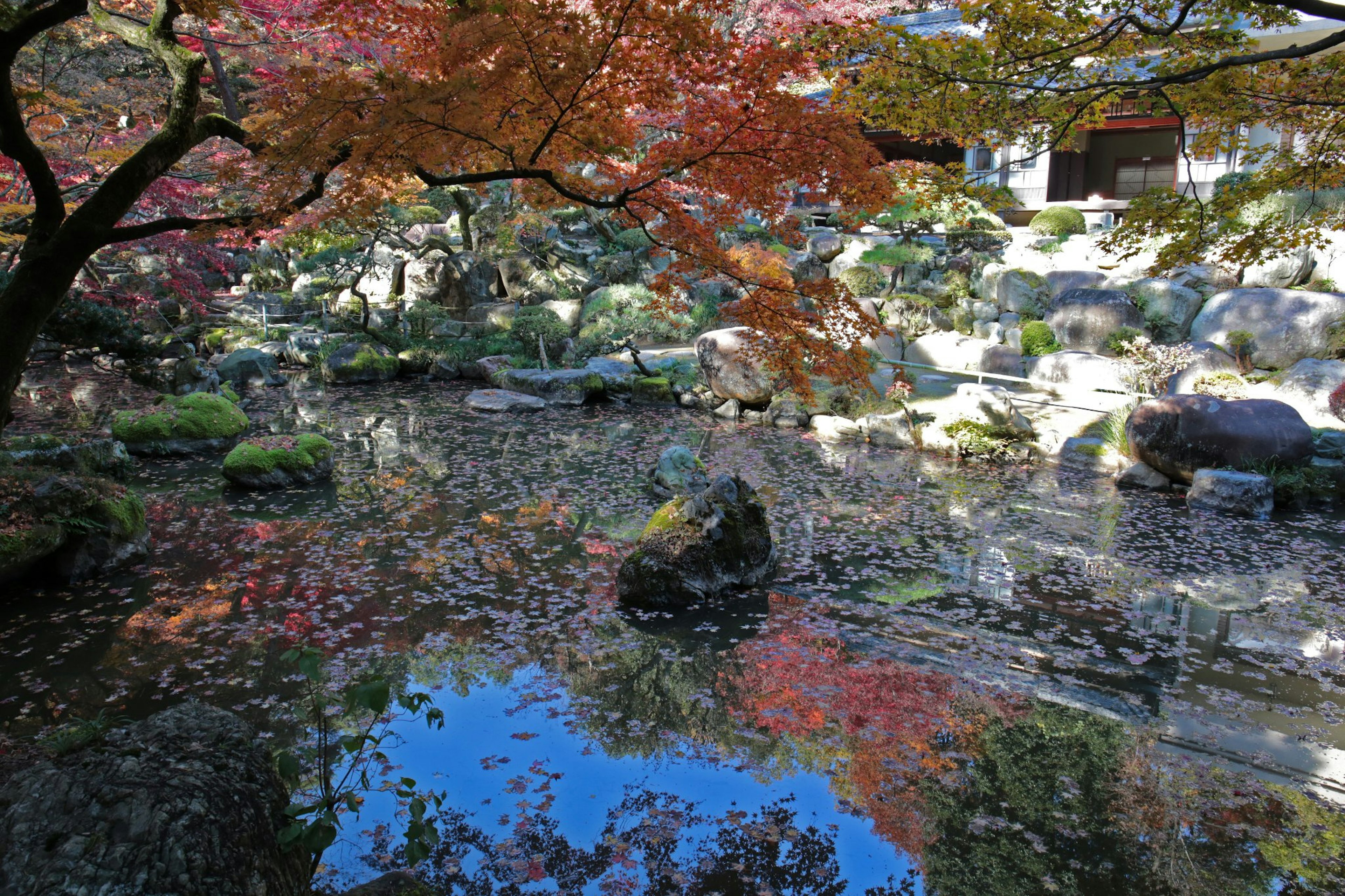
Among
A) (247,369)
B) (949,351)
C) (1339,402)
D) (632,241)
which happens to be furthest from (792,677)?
(632,241)

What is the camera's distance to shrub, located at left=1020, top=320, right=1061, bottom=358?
18062 mm

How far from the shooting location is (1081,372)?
16109mm

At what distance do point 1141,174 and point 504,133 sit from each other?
27.7 metres

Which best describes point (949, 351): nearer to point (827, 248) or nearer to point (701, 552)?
point (827, 248)

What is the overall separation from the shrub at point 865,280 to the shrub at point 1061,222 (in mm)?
5258

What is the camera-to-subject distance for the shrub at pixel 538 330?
20859mm

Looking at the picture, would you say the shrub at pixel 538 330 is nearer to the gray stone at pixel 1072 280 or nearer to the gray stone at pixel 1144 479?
the gray stone at pixel 1072 280

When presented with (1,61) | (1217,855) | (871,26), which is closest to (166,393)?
(1,61)

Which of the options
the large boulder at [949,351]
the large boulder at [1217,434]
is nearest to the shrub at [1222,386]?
the large boulder at [1217,434]

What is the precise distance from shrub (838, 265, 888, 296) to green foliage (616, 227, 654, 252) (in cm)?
646

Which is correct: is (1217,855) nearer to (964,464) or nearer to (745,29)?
(964,464)

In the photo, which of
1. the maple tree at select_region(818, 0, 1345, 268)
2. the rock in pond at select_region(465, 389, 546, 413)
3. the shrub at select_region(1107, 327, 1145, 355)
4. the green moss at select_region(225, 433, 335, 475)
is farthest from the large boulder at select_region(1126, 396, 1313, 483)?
the green moss at select_region(225, 433, 335, 475)

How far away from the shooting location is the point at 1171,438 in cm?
1186

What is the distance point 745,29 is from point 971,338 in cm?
1473
